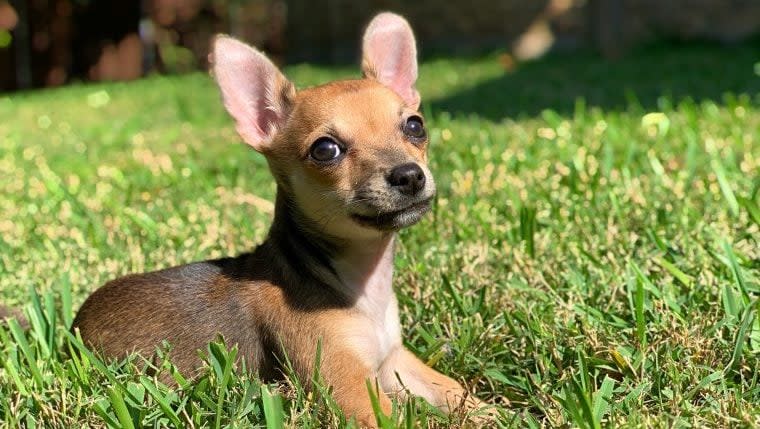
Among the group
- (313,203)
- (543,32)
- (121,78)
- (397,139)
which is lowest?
(121,78)

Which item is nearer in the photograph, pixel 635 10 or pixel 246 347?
pixel 246 347

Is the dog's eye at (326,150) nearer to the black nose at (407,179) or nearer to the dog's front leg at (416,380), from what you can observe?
the black nose at (407,179)

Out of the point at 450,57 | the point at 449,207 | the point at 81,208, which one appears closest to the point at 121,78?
the point at 450,57

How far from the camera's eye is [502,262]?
3982 millimetres

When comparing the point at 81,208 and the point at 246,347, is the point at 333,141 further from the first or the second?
the point at 81,208

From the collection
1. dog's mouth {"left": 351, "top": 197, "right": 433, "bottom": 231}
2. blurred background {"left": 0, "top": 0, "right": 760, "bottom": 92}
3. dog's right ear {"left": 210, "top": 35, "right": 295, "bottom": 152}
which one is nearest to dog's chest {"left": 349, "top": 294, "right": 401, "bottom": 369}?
dog's mouth {"left": 351, "top": 197, "right": 433, "bottom": 231}

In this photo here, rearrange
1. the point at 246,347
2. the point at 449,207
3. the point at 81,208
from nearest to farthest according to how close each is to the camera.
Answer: the point at 246,347, the point at 449,207, the point at 81,208

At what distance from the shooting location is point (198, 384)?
9.21 feet

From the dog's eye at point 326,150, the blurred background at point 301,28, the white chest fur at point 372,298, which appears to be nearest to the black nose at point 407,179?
the dog's eye at point 326,150

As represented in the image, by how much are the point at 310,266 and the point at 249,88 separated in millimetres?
729

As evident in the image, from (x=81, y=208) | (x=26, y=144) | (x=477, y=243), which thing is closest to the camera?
(x=477, y=243)

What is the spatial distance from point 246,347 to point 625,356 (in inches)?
46.0

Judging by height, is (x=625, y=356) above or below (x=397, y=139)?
below

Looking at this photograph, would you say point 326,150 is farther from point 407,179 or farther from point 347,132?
point 407,179
